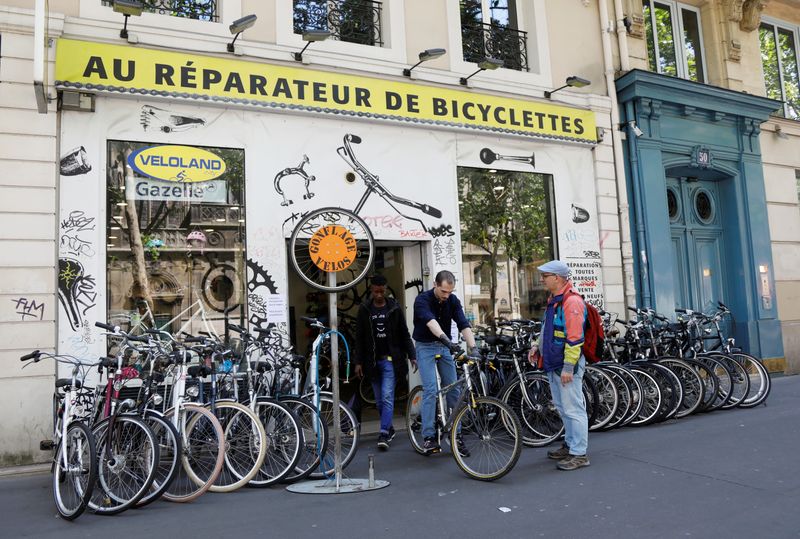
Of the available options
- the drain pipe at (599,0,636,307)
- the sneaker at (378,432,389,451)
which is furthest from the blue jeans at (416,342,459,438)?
the drain pipe at (599,0,636,307)

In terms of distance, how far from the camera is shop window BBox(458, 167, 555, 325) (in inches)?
381

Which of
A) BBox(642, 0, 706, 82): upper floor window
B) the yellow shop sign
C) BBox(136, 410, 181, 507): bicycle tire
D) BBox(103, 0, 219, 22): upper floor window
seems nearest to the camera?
BBox(136, 410, 181, 507): bicycle tire

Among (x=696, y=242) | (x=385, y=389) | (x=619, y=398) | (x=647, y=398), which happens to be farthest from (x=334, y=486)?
(x=696, y=242)

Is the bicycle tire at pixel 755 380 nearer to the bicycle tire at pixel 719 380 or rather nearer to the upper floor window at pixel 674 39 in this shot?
the bicycle tire at pixel 719 380

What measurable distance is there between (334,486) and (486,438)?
1295 millimetres

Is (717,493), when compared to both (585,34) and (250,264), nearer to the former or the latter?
(250,264)

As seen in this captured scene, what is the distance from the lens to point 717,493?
16.0 feet

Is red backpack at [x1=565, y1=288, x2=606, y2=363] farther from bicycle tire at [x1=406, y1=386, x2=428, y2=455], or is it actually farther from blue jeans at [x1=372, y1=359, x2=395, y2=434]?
blue jeans at [x1=372, y1=359, x2=395, y2=434]

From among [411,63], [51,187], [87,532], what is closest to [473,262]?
[411,63]

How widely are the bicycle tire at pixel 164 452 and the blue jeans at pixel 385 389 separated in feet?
8.21

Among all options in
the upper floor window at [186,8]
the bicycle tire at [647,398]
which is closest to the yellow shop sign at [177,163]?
the upper floor window at [186,8]

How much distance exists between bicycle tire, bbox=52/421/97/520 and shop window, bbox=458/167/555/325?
18.5 feet

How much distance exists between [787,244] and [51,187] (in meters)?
12.4

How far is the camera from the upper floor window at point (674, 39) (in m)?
12.3
